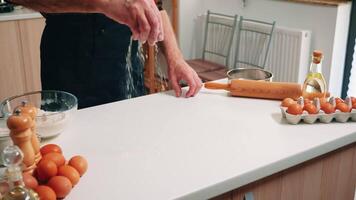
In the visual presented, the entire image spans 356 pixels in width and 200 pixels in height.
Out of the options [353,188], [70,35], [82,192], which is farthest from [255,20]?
[82,192]

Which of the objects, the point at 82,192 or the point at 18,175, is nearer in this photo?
the point at 18,175

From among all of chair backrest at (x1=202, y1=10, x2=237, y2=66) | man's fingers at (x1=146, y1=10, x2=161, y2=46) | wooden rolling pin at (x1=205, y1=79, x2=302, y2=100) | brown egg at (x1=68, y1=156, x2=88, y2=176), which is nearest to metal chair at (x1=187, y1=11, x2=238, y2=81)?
chair backrest at (x1=202, y1=10, x2=237, y2=66)

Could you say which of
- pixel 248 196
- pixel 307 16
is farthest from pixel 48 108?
pixel 307 16

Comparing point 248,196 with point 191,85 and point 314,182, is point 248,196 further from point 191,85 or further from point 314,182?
point 191,85

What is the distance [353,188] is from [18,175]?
0.91m

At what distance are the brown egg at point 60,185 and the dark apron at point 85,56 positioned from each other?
2.78ft

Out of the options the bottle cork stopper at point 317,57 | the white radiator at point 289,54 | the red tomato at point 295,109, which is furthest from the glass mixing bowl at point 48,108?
the white radiator at point 289,54

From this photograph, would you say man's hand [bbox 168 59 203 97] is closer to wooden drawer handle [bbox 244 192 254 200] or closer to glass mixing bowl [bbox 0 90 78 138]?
glass mixing bowl [bbox 0 90 78 138]

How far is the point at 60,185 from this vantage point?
2.52 ft

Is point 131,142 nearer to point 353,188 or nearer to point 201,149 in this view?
point 201,149

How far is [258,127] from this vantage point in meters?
1.11

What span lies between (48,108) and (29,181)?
0.49 m

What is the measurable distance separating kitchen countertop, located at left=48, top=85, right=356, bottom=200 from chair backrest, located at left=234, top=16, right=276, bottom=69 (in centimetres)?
181

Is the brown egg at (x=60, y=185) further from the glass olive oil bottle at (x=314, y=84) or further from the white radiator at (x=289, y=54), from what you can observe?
the white radiator at (x=289, y=54)
